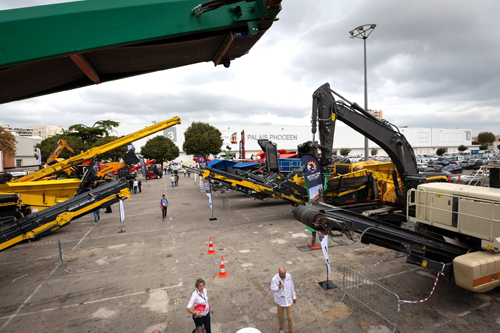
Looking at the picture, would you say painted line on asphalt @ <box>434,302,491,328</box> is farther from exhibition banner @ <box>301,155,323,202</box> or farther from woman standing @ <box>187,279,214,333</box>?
woman standing @ <box>187,279,214,333</box>

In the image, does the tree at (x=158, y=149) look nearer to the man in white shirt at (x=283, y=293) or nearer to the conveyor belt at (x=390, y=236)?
the conveyor belt at (x=390, y=236)

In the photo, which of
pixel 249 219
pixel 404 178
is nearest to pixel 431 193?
pixel 404 178

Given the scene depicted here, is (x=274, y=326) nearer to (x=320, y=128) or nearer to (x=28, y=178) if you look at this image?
(x=320, y=128)

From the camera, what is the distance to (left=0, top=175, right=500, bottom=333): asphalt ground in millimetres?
5340

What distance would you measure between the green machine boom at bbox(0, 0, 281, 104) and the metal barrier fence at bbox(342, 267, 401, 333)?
17.1 feet

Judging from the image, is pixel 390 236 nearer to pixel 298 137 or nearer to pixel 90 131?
pixel 90 131

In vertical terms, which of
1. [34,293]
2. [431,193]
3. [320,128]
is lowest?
[34,293]

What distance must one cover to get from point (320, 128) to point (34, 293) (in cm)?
978

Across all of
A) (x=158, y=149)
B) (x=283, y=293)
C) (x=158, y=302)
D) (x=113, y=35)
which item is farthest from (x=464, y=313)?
(x=158, y=149)

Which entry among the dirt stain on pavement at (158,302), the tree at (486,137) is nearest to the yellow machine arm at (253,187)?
the dirt stain on pavement at (158,302)

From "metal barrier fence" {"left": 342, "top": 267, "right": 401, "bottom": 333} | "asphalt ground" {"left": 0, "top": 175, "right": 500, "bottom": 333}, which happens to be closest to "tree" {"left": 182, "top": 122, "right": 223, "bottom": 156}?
"asphalt ground" {"left": 0, "top": 175, "right": 500, "bottom": 333}

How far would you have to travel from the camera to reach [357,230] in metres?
5.29

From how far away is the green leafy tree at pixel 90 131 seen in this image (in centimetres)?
4338

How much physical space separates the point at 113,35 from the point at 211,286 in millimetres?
6086
